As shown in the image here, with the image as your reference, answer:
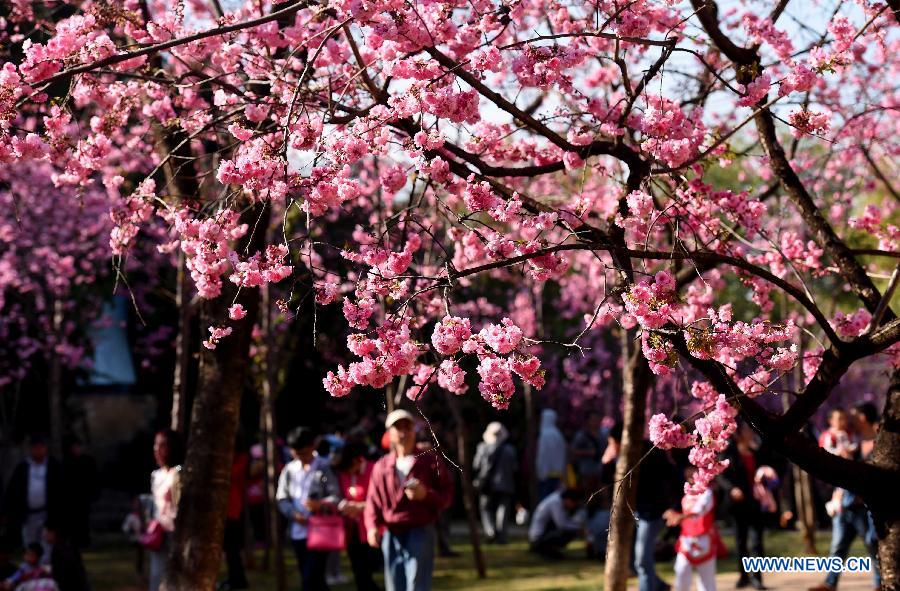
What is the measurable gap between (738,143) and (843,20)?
83.9ft

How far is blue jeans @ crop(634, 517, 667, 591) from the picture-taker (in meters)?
10.5

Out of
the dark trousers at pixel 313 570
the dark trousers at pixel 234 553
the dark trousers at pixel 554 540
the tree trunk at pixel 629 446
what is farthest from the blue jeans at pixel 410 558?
the dark trousers at pixel 554 540

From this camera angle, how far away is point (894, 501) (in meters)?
6.19

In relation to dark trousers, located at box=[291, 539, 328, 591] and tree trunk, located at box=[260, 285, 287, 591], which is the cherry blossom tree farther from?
tree trunk, located at box=[260, 285, 287, 591]

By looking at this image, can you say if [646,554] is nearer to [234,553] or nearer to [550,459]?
[234,553]

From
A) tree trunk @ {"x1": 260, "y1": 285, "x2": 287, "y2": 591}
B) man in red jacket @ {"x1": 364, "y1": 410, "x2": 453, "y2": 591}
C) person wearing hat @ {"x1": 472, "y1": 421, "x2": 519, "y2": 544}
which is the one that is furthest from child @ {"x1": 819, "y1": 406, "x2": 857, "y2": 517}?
person wearing hat @ {"x1": 472, "y1": 421, "x2": 519, "y2": 544}

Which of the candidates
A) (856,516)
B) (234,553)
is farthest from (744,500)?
(234,553)

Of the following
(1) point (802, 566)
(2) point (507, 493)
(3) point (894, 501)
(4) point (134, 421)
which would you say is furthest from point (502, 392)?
(4) point (134, 421)

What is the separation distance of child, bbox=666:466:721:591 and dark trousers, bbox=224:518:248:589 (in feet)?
16.9

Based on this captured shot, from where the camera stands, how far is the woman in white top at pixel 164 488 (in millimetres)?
9219

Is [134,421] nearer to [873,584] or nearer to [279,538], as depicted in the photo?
[279,538]

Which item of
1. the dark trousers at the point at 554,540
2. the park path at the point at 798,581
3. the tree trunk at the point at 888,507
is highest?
the tree trunk at the point at 888,507

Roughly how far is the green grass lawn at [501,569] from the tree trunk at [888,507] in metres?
7.12

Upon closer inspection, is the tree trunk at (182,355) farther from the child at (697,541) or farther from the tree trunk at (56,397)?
the tree trunk at (56,397)
